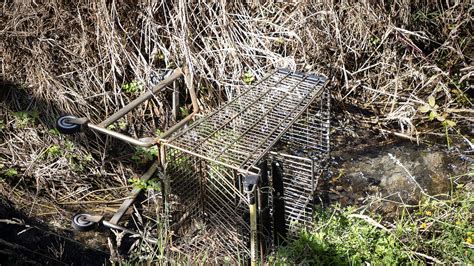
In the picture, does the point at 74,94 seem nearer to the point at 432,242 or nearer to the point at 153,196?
the point at 153,196

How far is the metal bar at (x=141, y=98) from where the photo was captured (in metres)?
3.05

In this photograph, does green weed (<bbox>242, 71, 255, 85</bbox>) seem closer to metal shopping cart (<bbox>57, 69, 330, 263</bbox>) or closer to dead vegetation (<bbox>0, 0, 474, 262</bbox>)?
dead vegetation (<bbox>0, 0, 474, 262</bbox>)

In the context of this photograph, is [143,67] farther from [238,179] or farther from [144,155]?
[238,179]

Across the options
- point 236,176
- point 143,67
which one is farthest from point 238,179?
point 143,67

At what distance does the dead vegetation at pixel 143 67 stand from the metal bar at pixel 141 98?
0.78 feet

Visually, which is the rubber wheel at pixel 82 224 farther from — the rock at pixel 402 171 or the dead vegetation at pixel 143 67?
the rock at pixel 402 171

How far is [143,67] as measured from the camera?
3.99m

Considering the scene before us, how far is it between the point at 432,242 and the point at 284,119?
916mm

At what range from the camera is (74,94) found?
3.98 m

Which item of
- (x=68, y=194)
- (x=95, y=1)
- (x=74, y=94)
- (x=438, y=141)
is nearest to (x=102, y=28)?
(x=95, y=1)

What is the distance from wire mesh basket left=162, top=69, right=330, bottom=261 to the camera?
2729 millimetres

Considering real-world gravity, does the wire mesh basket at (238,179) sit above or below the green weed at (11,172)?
above

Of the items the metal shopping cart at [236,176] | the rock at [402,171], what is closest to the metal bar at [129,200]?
the metal shopping cart at [236,176]

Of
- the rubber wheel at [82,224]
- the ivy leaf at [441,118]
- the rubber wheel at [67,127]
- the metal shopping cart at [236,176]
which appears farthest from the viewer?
the ivy leaf at [441,118]
